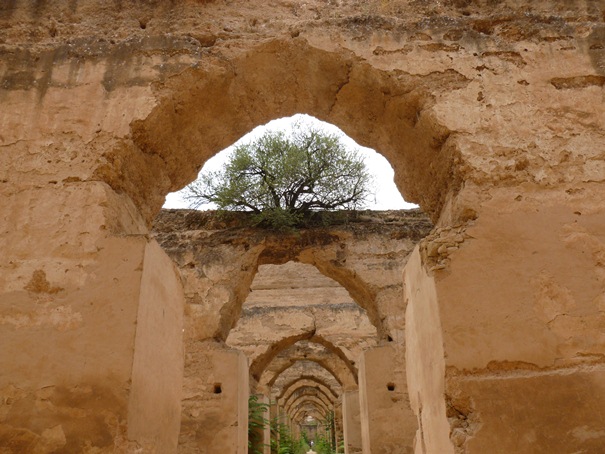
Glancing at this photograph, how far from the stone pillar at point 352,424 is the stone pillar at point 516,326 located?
821 centimetres

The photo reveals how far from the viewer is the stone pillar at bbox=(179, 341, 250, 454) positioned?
19.6ft

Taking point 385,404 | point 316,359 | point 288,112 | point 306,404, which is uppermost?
point 306,404

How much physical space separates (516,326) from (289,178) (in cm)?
547

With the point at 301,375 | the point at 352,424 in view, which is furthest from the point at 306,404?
the point at 352,424

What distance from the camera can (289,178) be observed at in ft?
24.6

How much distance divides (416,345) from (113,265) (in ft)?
5.10

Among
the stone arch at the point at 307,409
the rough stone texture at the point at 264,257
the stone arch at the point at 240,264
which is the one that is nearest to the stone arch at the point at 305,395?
the stone arch at the point at 307,409

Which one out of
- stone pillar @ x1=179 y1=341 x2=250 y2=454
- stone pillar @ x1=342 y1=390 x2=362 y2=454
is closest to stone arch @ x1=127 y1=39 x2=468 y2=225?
stone pillar @ x1=179 y1=341 x2=250 y2=454

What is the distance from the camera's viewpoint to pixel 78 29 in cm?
320

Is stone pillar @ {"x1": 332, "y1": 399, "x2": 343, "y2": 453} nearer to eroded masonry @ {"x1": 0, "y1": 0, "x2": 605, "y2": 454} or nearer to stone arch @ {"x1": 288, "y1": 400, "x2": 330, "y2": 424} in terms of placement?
stone arch @ {"x1": 288, "y1": 400, "x2": 330, "y2": 424}

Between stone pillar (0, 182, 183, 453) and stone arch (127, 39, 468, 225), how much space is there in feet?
1.13

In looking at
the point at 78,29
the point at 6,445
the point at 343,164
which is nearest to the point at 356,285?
the point at 343,164

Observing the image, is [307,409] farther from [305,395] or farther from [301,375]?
[301,375]

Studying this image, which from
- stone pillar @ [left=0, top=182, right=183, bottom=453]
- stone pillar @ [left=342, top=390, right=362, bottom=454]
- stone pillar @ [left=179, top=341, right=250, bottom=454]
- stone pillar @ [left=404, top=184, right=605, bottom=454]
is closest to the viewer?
stone pillar @ [left=404, top=184, right=605, bottom=454]
